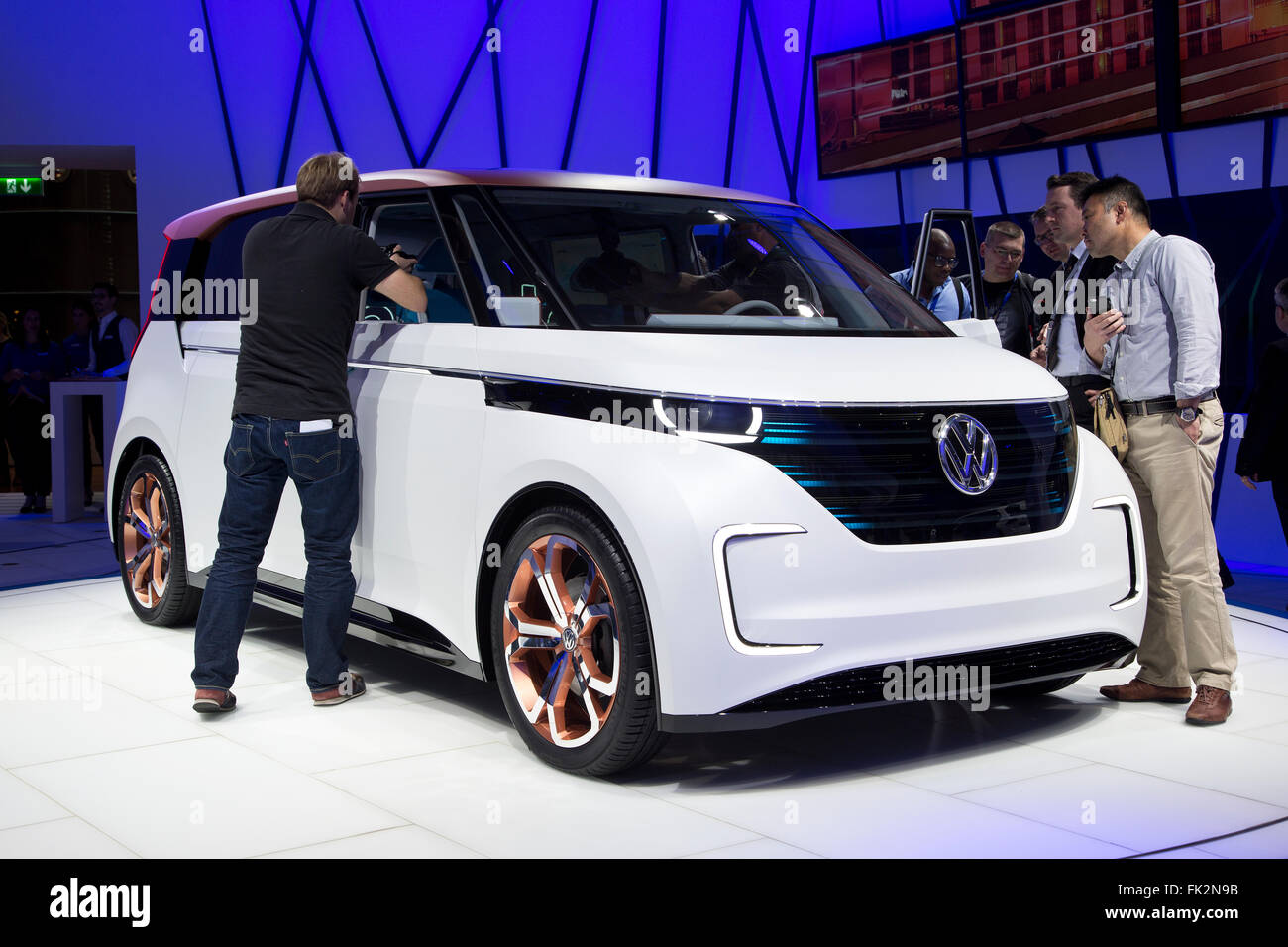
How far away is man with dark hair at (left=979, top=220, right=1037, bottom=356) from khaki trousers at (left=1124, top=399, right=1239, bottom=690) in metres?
1.36

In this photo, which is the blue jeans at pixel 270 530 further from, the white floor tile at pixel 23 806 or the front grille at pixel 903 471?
the front grille at pixel 903 471

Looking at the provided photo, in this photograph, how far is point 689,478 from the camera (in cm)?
364

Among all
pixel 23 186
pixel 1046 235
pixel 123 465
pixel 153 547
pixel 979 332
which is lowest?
pixel 153 547

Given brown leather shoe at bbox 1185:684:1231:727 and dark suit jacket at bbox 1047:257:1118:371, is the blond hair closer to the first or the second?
dark suit jacket at bbox 1047:257:1118:371

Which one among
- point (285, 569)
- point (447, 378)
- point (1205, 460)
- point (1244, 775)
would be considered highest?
point (447, 378)

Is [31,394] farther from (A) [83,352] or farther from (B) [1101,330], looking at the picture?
(B) [1101,330]

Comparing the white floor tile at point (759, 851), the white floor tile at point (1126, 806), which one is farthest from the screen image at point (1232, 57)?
the white floor tile at point (759, 851)

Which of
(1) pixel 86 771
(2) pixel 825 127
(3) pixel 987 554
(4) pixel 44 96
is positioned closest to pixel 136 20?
(4) pixel 44 96

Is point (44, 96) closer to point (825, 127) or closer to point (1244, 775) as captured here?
point (825, 127)

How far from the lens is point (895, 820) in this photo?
369cm

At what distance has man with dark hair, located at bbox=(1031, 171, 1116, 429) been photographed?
5094mm

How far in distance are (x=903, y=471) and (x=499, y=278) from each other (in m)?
1.44

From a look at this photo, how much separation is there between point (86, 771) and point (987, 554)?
8.93 feet

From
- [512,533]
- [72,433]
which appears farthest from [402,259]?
[72,433]
